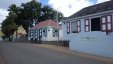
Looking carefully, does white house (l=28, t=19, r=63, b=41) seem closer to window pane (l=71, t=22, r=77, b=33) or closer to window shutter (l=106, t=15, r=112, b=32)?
window pane (l=71, t=22, r=77, b=33)

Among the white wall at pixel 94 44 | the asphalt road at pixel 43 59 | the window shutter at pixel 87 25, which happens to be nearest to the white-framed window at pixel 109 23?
the white wall at pixel 94 44

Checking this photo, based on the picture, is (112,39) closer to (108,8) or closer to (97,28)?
(108,8)

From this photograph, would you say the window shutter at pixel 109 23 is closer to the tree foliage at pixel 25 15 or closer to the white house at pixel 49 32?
the white house at pixel 49 32

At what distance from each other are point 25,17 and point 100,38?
166 ft

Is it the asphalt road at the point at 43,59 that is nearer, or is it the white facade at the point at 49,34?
the asphalt road at the point at 43,59

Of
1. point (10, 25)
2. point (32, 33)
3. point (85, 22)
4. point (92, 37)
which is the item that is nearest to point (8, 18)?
point (10, 25)

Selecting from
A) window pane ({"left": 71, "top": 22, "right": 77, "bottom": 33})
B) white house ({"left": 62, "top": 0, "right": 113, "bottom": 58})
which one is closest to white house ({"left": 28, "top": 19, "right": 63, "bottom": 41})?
white house ({"left": 62, "top": 0, "right": 113, "bottom": 58})

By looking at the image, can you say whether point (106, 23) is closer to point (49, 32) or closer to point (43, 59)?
point (43, 59)

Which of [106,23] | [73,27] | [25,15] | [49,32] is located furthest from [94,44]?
[25,15]

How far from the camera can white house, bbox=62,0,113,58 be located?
80.5ft

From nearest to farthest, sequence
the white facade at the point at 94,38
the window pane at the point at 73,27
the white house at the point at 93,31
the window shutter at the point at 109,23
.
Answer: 1. the white facade at the point at 94,38
2. the white house at the point at 93,31
3. the window shutter at the point at 109,23
4. the window pane at the point at 73,27

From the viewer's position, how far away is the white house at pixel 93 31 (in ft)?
80.5

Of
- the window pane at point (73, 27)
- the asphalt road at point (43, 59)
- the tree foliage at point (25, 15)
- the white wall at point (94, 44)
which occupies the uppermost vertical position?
the tree foliage at point (25, 15)

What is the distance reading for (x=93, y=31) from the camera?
28297 mm
